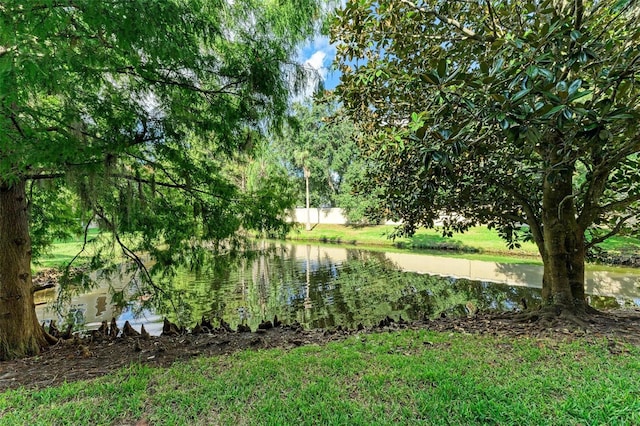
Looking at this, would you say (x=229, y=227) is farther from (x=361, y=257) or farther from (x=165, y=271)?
(x=361, y=257)

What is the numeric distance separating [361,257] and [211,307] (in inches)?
313

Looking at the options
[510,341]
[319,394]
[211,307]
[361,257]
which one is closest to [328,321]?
[211,307]

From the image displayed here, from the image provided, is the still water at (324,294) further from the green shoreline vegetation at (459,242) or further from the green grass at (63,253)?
the green shoreline vegetation at (459,242)

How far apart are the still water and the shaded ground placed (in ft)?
1.91

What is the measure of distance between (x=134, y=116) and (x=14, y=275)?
87.3 inches

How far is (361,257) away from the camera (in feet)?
45.7

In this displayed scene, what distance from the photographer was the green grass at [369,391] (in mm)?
1978

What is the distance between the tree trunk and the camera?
3.91 metres

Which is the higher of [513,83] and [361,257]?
[513,83]

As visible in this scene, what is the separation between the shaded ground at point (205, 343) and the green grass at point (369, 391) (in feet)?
1.07

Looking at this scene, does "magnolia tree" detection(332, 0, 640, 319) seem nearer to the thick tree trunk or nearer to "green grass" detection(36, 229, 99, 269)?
the thick tree trunk

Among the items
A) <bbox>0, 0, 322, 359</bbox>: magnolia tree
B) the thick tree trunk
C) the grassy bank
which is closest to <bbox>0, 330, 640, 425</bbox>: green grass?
the thick tree trunk

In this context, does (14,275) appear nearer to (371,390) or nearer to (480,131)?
(371,390)

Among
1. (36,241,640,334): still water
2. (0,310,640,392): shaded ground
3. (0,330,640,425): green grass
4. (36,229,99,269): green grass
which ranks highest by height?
(36,229,99,269): green grass
